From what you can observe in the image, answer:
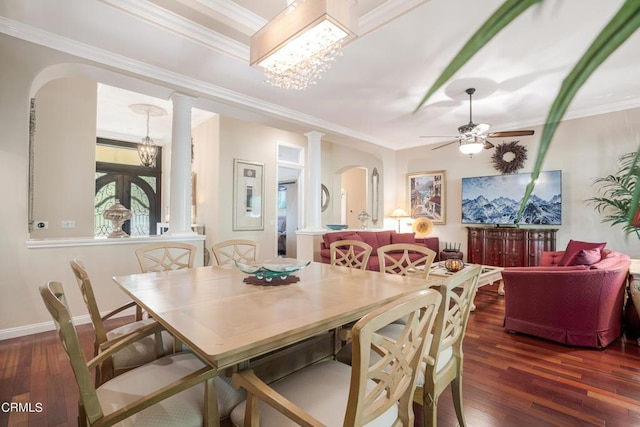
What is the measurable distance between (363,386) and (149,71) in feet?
11.9

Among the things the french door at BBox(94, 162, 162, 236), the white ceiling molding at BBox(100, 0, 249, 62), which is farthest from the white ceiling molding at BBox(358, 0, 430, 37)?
the french door at BBox(94, 162, 162, 236)

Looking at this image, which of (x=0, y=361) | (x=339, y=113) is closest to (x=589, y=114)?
(x=339, y=113)

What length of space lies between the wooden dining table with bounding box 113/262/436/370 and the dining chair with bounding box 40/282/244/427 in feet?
0.55

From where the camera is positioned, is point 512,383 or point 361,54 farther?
point 361,54

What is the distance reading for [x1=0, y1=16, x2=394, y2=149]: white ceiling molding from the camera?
262cm

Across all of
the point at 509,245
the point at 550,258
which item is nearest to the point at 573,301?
the point at 550,258

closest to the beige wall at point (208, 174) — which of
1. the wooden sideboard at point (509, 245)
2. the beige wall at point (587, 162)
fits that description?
the wooden sideboard at point (509, 245)

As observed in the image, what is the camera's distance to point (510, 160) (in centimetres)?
527

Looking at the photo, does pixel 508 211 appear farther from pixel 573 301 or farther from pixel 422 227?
pixel 573 301

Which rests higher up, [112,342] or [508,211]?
[508,211]

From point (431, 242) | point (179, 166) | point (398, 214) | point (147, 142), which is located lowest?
point (431, 242)

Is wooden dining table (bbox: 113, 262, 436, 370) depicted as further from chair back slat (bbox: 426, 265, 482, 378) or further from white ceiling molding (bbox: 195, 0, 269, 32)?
white ceiling molding (bbox: 195, 0, 269, 32)

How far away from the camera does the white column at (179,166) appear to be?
3557 mm
